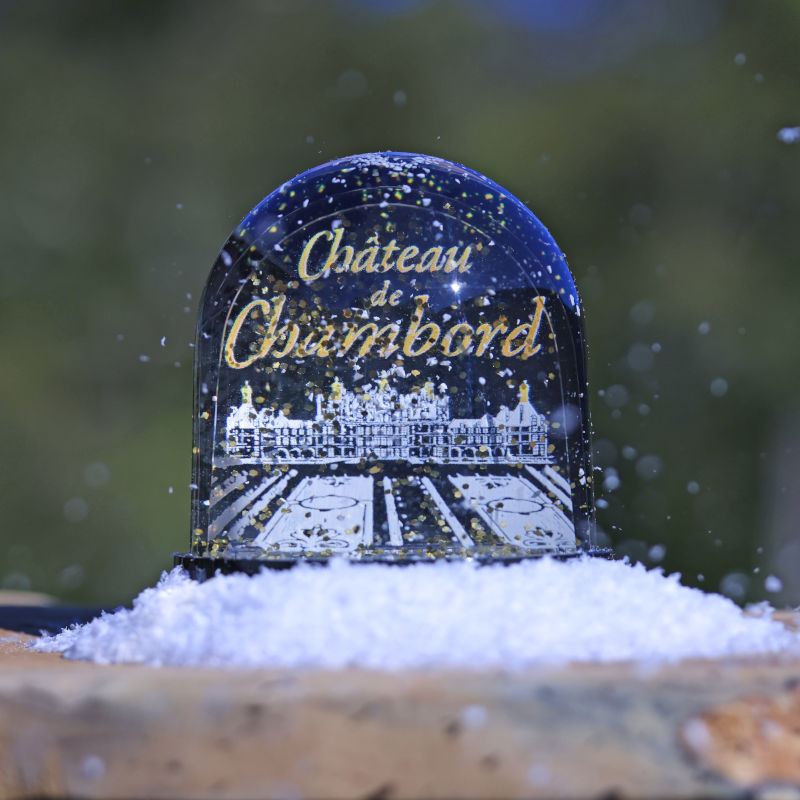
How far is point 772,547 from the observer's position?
441cm

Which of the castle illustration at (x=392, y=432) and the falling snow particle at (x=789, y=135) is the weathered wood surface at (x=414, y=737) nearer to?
the castle illustration at (x=392, y=432)

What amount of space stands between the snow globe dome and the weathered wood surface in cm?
62

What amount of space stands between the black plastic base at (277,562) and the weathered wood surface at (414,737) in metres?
0.45

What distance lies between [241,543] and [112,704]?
70 centimetres

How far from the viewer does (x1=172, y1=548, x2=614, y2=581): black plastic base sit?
1.84 m

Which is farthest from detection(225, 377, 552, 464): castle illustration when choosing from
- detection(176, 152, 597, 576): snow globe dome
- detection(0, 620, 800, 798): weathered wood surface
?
detection(0, 620, 800, 798): weathered wood surface

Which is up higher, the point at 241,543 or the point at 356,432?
the point at 356,432

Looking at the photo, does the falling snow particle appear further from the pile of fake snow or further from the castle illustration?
the pile of fake snow

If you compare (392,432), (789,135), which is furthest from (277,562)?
(789,135)

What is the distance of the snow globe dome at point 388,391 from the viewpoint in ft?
6.62

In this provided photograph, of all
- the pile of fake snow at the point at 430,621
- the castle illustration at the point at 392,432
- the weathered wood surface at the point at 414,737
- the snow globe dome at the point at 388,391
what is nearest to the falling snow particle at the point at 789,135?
the snow globe dome at the point at 388,391

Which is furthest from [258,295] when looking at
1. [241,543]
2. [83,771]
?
[83,771]

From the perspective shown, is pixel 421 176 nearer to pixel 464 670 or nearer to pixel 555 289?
pixel 555 289

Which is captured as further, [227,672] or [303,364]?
[303,364]
